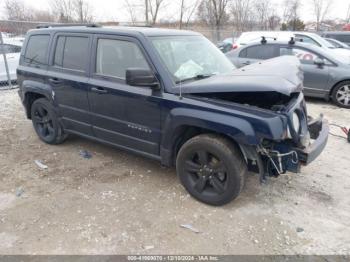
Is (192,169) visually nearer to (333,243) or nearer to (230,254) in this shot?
(230,254)

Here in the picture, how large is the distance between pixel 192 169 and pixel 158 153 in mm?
501

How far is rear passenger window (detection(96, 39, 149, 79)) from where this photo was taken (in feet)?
11.9

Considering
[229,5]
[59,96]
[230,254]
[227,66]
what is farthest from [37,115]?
[229,5]

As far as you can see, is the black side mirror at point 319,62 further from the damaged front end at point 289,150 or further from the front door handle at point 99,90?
the front door handle at point 99,90

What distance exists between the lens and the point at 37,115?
5.21m

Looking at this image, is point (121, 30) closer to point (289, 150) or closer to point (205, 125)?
point (205, 125)

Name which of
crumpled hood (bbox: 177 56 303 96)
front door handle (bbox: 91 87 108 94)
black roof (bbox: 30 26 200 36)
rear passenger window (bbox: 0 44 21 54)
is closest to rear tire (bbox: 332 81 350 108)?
crumpled hood (bbox: 177 56 303 96)

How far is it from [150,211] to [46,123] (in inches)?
109

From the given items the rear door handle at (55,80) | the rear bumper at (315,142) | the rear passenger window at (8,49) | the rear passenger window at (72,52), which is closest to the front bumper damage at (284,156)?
the rear bumper at (315,142)

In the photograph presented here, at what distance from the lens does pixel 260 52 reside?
8344 millimetres

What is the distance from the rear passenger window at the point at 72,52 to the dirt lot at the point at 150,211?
139 centimetres

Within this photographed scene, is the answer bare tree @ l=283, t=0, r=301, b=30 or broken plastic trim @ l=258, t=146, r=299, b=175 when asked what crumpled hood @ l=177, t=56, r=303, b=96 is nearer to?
broken plastic trim @ l=258, t=146, r=299, b=175

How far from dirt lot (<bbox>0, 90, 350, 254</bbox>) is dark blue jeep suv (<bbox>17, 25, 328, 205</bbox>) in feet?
1.29

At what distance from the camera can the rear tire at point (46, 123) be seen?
489 centimetres
